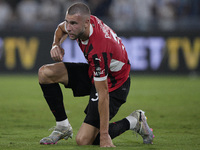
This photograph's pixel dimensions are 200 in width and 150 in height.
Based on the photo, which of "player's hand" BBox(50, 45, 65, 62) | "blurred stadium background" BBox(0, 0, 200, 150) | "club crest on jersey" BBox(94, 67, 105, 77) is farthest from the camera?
"blurred stadium background" BBox(0, 0, 200, 150)

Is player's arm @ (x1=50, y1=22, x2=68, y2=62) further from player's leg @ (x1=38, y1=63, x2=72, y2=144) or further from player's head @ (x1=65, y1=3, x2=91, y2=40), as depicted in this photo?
player's head @ (x1=65, y1=3, x2=91, y2=40)

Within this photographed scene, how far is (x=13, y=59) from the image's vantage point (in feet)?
50.2

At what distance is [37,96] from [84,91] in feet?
16.6

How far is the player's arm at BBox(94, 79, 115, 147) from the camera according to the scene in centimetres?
446

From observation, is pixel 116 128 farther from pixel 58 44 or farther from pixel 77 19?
pixel 77 19

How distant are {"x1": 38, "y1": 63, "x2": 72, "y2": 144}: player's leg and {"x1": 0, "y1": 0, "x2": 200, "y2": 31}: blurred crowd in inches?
401

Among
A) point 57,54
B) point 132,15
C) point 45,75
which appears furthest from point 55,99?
point 132,15

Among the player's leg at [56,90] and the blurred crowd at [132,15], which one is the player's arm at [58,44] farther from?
the blurred crowd at [132,15]

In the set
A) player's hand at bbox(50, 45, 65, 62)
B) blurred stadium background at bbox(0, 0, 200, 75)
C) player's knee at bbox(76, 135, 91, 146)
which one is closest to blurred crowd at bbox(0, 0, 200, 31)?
blurred stadium background at bbox(0, 0, 200, 75)

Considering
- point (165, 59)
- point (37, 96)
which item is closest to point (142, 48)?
point (165, 59)

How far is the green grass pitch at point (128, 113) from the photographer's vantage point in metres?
4.95

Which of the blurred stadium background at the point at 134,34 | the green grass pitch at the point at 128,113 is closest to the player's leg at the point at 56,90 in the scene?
the green grass pitch at the point at 128,113

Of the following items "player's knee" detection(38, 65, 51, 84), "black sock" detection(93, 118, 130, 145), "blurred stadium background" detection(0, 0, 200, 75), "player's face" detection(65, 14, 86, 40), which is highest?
"player's face" detection(65, 14, 86, 40)

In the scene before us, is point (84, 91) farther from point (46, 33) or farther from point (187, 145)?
point (46, 33)
